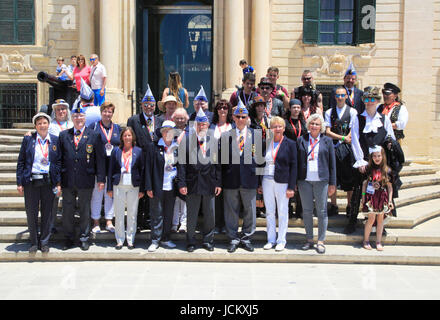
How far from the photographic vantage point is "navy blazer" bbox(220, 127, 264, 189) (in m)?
6.59

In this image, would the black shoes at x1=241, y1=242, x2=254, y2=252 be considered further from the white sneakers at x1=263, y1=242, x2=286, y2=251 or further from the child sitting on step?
the child sitting on step

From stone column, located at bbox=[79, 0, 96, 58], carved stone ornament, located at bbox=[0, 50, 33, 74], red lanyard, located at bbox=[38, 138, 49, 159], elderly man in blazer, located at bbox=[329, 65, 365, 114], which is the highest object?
stone column, located at bbox=[79, 0, 96, 58]

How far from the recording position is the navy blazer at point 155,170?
21.7 ft

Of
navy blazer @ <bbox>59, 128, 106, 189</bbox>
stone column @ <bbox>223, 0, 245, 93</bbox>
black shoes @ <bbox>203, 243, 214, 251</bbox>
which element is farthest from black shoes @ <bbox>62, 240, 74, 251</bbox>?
stone column @ <bbox>223, 0, 245, 93</bbox>

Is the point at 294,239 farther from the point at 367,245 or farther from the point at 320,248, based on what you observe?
the point at 367,245

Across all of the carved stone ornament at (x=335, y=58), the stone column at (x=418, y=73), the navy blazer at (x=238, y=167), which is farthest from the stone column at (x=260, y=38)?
the navy blazer at (x=238, y=167)

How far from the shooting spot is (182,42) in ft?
45.3

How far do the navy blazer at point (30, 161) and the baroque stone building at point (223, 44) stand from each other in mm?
5914

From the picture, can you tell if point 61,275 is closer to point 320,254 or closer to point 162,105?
point 162,105

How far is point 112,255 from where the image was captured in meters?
6.52

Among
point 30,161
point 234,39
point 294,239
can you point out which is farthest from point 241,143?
point 234,39

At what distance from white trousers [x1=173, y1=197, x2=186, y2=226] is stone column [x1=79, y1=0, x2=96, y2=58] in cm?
732

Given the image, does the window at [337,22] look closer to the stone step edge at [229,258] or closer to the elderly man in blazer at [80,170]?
the stone step edge at [229,258]

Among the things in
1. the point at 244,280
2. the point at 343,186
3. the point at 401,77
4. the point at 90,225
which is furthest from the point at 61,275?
the point at 401,77
